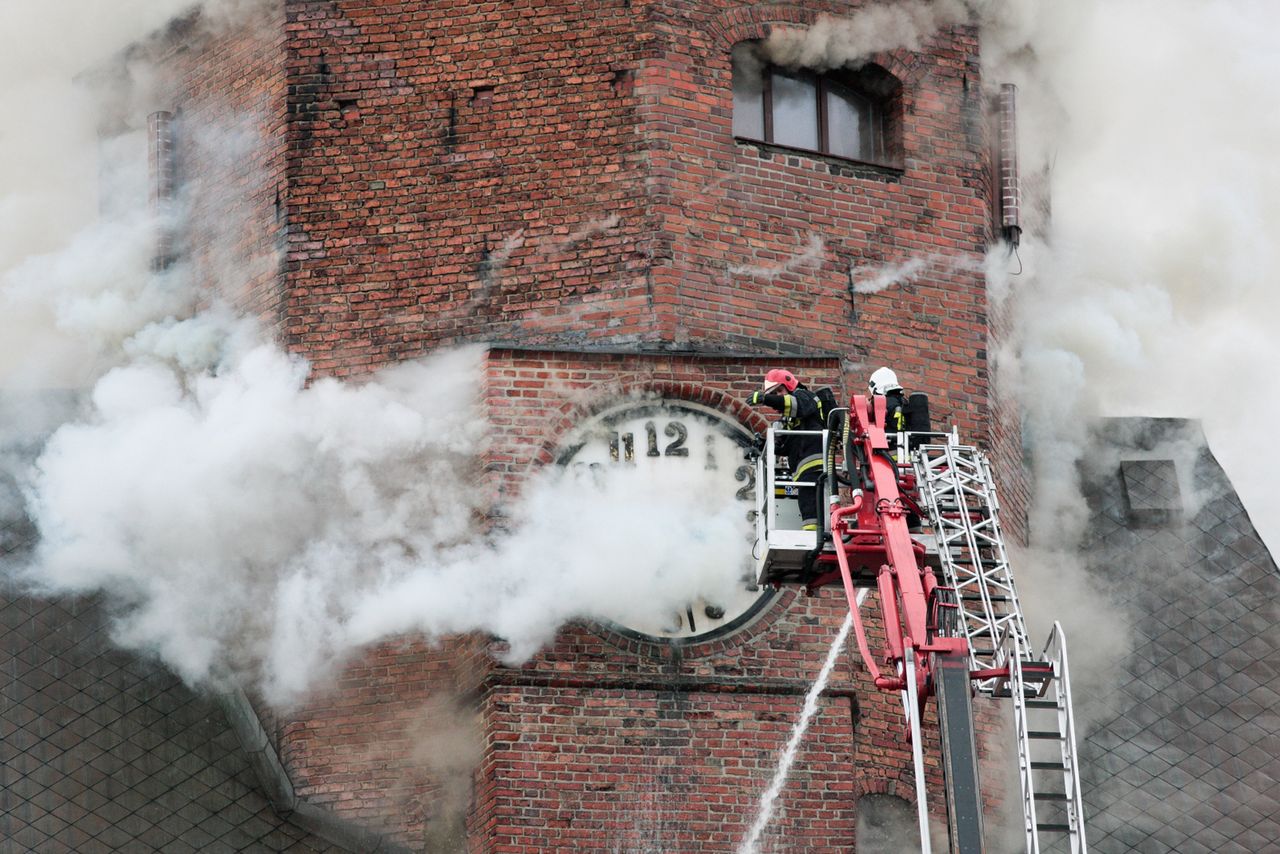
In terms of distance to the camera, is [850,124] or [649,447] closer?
[649,447]

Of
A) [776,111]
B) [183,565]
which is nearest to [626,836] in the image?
[183,565]

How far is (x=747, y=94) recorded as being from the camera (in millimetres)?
20766

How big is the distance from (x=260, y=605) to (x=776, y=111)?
493 cm

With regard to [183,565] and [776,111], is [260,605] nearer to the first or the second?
[183,565]

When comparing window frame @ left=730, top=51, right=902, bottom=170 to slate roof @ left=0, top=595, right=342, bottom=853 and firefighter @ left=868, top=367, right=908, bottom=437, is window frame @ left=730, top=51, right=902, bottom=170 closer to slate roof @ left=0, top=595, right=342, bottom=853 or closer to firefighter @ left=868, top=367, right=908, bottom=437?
firefighter @ left=868, top=367, right=908, bottom=437

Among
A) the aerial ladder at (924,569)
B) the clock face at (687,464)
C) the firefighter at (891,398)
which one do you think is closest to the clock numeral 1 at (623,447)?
the clock face at (687,464)

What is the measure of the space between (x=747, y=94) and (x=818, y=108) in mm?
550

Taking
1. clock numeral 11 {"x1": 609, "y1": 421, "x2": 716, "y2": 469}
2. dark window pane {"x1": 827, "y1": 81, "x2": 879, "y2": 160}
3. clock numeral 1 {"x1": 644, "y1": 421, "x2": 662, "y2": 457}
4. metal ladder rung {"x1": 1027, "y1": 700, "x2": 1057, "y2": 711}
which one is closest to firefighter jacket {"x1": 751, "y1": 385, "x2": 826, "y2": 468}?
clock numeral 11 {"x1": 609, "y1": 421, "x2": 716, "y2": 469}

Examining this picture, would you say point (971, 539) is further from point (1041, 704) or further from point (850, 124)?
point (850, 124)

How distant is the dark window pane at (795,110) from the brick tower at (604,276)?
2 cm

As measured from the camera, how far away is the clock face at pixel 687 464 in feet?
63.1

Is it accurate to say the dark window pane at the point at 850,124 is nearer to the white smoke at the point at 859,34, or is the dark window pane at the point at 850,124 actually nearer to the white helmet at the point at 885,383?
the white smoke at the point at 859,34

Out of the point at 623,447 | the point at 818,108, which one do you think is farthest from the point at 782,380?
the point at 818,108

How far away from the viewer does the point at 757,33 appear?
67.7 feet
